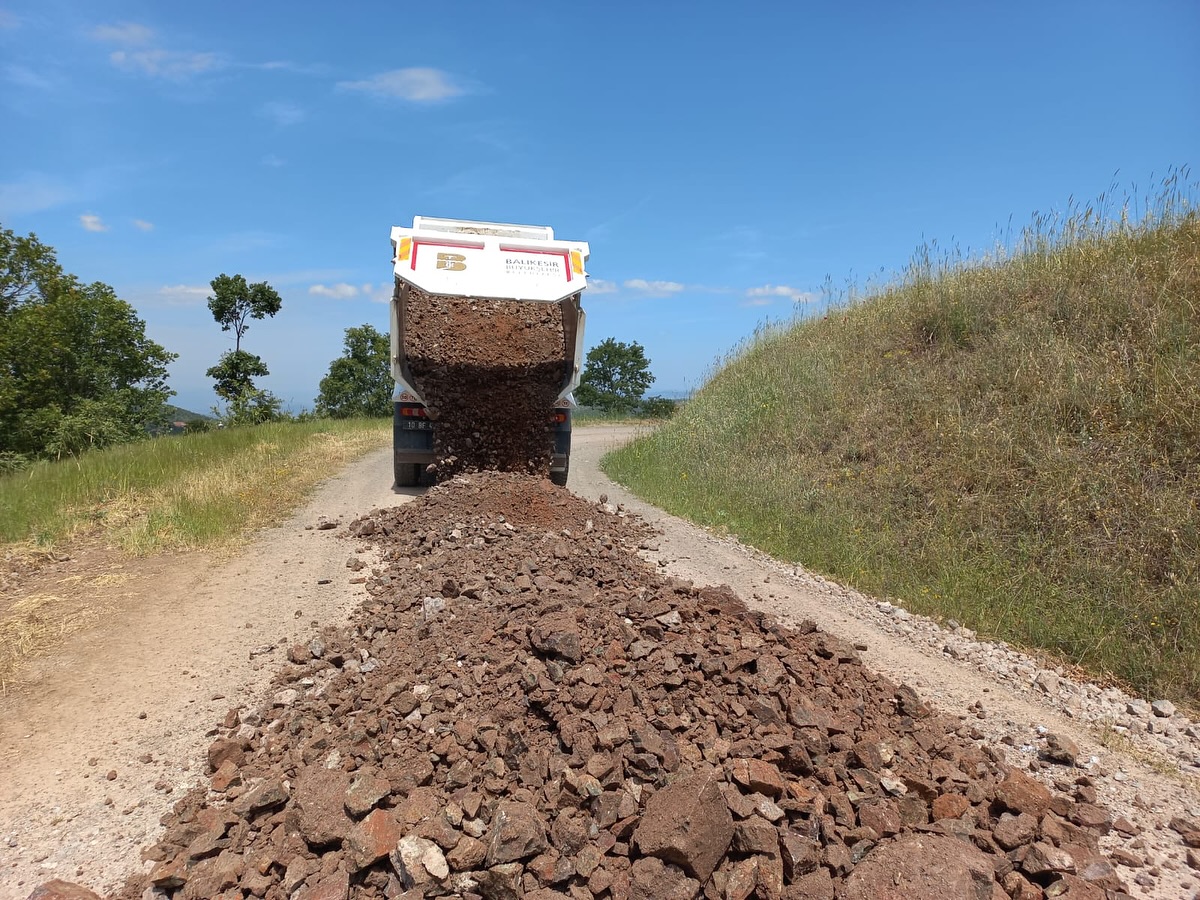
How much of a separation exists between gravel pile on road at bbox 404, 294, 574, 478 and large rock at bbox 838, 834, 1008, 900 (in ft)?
19.2

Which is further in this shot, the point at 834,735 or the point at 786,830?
the point at 834,735

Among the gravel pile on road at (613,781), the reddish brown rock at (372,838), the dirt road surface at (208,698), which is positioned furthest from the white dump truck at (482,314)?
the reddish brown rock at (372,838)

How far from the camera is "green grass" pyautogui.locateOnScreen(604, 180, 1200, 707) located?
490 centimetres

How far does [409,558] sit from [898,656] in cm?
395

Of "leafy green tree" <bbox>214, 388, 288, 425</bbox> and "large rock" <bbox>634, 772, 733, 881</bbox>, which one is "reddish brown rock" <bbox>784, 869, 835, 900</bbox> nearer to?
"large rock" <bbox>634, 772, 733, 881</bbox>

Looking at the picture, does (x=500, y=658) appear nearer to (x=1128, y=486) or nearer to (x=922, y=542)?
(x=922, y=542)

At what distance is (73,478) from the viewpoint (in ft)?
28.0

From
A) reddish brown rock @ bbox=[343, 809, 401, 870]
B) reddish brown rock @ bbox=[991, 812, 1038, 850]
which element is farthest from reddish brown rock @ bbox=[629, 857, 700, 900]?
reddish brown rock @ bbox=[991, 812, 1038, 850]

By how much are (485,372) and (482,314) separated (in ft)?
2.15

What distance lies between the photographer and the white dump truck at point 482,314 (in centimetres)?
734

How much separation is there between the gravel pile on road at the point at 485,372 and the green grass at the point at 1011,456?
237 centimetres

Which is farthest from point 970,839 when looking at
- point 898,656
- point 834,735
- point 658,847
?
point 898,656

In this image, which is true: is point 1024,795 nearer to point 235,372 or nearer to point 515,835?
point 515,835

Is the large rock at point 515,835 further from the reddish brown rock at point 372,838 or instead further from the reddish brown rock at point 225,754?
the reddish brown rock at point 225,754
